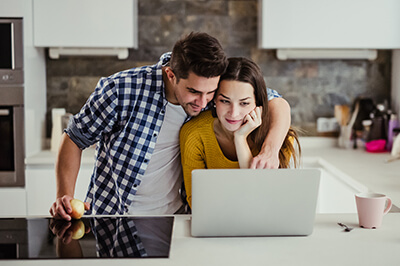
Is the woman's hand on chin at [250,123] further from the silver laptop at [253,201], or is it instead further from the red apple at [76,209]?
the red apple at [76,209]

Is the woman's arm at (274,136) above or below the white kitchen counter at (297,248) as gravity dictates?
above

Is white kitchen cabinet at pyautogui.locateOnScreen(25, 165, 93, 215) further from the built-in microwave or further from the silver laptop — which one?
the silver laptop

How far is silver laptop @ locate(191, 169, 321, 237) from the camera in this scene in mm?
1356

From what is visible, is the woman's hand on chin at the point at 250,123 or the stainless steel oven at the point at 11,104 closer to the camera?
the woman's hand on chin at the point at 250,123

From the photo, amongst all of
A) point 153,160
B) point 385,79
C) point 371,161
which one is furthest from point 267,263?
point 385,79

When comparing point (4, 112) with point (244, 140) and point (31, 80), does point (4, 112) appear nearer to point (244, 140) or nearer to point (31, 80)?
point (31, 80)

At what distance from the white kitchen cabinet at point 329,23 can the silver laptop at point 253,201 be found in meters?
2.02

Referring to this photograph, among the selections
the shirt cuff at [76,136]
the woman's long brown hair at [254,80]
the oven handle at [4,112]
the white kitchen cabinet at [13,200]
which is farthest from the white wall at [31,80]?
the woman's long brown hair at [254,80]

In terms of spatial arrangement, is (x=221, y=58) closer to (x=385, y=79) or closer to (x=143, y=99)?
(x=143, y=99)

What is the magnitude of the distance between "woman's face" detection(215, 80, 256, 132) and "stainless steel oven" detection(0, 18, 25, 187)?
180 centimetres

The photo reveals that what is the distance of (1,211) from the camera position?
310 cm

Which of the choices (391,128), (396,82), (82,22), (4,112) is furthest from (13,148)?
(396,82)

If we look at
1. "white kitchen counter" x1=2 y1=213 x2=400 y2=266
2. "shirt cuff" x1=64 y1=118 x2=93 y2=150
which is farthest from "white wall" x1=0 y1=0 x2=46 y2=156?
"white kitchen counter" x1=2 y1=213 x2=400 y2=266

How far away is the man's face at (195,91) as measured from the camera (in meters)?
1.67
